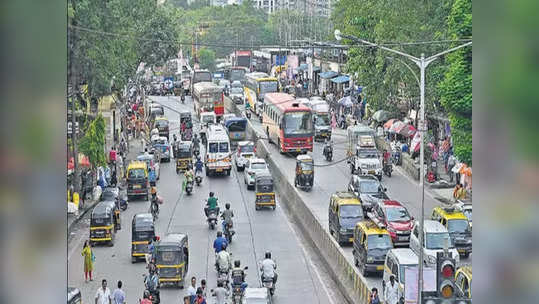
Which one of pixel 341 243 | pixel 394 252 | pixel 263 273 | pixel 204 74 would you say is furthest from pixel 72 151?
pixel 204 74

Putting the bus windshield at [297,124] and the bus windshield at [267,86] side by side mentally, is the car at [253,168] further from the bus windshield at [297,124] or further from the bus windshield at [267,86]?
the bus windshield at [267,86]

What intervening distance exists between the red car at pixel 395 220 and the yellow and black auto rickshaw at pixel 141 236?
7489 millimetres

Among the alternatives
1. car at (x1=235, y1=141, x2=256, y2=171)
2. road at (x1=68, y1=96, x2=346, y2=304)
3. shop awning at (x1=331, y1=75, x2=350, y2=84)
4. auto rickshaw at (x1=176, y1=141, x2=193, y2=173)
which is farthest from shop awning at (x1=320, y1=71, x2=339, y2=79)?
road at (x1=68, y1=96, x2=346, y2=304)

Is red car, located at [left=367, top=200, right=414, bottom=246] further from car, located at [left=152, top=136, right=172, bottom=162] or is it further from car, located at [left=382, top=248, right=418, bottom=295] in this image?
car, located at [left=152, top=136, right=172, bottom=162]

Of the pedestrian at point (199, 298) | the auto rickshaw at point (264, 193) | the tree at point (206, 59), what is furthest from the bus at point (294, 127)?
the tree at point (206, 59)

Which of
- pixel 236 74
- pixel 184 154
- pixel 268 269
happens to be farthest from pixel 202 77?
pixel 268 269

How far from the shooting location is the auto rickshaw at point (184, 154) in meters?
52.8

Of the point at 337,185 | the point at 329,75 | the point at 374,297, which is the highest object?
the point at 329,75

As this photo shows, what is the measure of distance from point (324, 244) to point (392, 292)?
10147mm

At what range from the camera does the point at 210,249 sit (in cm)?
3512

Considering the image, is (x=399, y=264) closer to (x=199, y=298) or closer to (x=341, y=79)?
(x=199, y=298)
